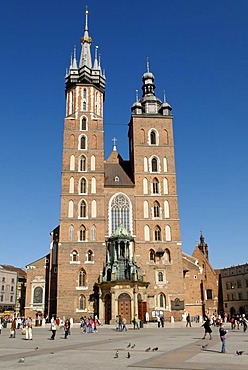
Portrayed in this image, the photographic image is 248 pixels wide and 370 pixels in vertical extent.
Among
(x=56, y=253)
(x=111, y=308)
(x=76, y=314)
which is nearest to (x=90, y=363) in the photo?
(x=111, y=308)

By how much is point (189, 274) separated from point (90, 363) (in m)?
38.3

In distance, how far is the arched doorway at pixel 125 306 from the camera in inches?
1634

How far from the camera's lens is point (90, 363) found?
41.3 feet

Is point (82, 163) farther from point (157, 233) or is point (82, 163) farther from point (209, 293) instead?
point (209, 293)

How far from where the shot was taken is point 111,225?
4766 cm

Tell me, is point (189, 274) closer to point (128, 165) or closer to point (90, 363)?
point (128, 165)

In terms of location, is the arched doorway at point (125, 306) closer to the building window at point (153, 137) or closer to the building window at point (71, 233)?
the building window at point (71, 233)

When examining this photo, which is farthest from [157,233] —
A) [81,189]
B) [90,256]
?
[81,189]

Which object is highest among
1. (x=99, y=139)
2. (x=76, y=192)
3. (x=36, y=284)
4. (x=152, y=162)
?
(x=99, y=139)

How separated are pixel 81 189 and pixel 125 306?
50.2ft

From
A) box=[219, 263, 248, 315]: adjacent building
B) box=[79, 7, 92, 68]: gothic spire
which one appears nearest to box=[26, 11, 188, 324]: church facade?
box=[79, 7, 92, 68]: gothic spire

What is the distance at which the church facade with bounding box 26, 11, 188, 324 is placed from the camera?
1727 inches

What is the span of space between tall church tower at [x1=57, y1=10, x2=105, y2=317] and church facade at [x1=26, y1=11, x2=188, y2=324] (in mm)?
115

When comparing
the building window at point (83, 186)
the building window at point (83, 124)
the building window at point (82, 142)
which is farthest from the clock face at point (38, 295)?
the building window at point (83, 124)
